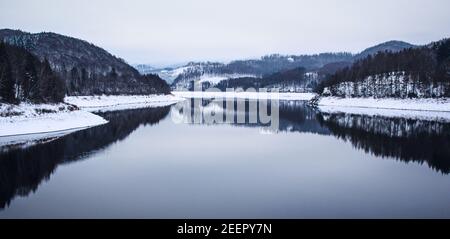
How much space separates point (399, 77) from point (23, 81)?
67.4 metres

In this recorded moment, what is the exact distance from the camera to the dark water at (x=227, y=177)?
13023 mm

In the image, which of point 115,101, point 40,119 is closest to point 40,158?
point 40,119

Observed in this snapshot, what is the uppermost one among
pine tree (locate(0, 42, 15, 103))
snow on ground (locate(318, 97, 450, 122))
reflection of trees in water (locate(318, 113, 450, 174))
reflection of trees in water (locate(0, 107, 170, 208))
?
pine tree (locate(0, 42, 15, 103))

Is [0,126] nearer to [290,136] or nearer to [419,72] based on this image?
[290,136]

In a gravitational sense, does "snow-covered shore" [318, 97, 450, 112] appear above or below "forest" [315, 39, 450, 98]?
below

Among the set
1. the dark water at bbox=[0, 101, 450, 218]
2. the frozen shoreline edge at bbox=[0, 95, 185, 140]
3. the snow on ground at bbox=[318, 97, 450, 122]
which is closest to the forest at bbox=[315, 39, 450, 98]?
the snow on ground at bbox=[318, 97, 450, 122]

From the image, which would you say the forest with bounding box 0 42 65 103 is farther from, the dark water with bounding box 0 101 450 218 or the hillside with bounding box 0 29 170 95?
the dark water with bounding box 0 101 450 218

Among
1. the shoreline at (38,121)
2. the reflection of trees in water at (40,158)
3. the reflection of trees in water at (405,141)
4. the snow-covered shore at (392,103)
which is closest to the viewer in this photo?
the reflection of trees in water at (40,158)

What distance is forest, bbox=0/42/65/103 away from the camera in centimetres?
3688

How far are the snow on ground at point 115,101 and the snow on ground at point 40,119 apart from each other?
2497cm

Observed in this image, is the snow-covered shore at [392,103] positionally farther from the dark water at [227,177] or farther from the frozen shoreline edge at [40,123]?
the frozen shoreline edge at [40,123]

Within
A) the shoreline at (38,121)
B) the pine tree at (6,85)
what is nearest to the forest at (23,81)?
the pine tree at (6,85)

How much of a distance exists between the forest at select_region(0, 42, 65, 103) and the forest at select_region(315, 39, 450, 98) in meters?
61.0

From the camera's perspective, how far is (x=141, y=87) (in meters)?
124
